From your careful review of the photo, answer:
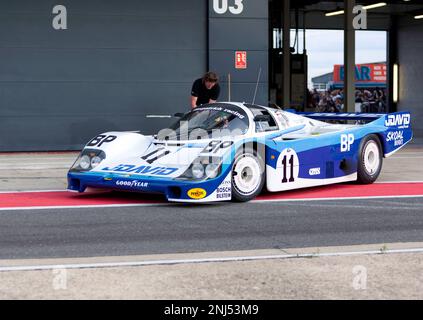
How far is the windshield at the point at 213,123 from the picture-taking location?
10.8 metres

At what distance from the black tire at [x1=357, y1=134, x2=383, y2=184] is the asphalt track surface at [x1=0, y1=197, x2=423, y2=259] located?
1.53 m

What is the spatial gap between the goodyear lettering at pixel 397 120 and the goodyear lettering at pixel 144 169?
162 inches

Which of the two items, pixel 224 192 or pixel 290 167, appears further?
pixel 290 167

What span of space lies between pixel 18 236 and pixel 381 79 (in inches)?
2154

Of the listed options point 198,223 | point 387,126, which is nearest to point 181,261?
point 198,223

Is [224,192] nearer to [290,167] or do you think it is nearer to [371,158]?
[290,167]

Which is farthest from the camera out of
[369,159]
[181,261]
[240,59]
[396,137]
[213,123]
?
[240,59]

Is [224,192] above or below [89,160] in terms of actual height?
below

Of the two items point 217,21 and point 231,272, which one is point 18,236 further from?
point 217,21

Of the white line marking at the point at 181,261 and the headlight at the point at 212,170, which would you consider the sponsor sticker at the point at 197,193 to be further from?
the white line marking at the point at 181,261

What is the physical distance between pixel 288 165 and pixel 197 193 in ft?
5.21

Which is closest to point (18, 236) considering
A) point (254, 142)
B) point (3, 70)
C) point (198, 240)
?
point (198, 240)

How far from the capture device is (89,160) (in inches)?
Result: 424

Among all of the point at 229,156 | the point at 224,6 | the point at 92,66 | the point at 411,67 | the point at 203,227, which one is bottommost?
the point at 203,227
